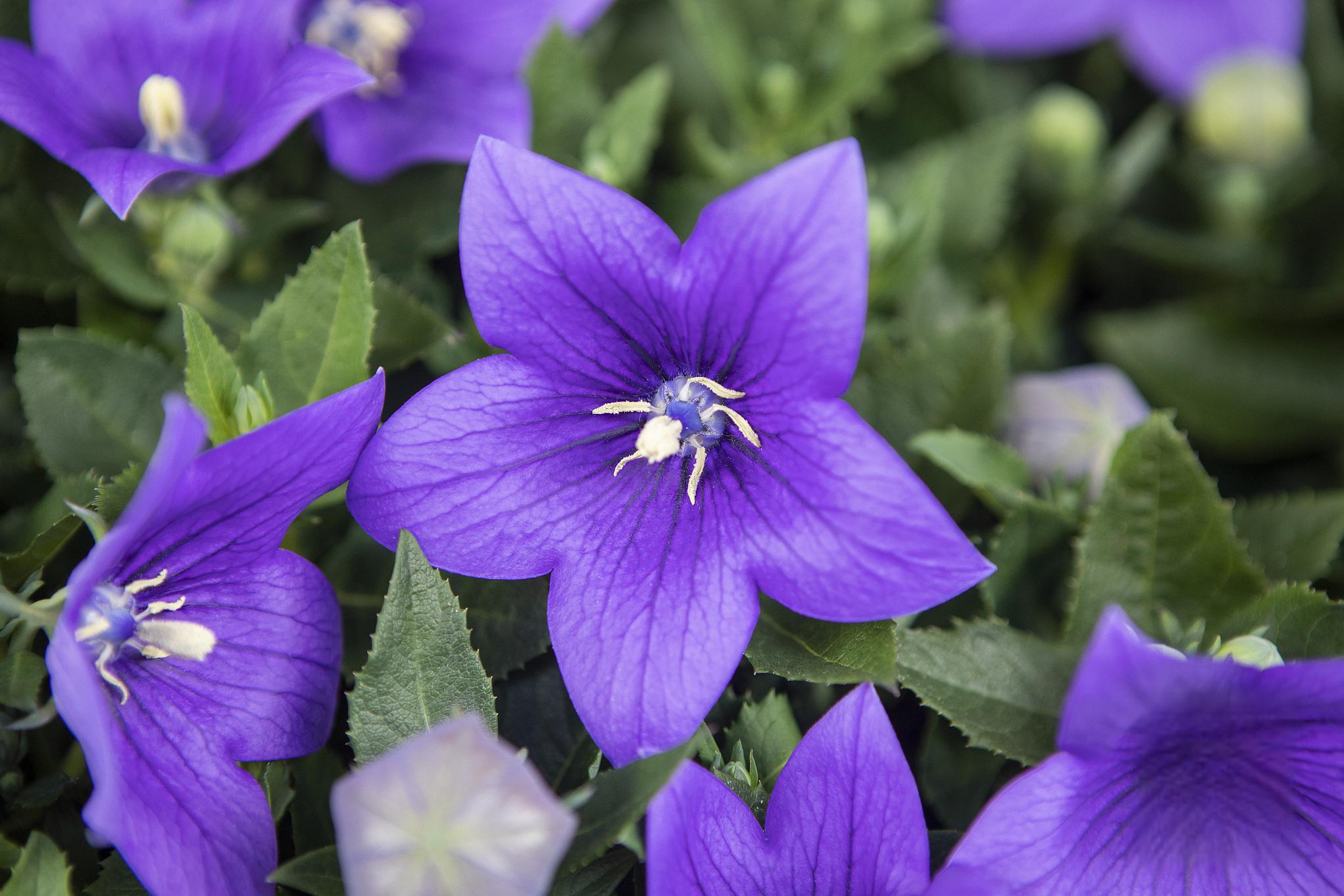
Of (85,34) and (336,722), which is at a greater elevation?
(85,34)

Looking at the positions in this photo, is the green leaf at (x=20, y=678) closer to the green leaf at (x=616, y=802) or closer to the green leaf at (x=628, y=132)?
the green leaf at (x=616, y=802)

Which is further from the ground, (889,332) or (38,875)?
(889,332)

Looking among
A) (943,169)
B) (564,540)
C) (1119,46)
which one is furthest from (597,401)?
(1119,46)

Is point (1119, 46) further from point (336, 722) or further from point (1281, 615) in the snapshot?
point (336, 722)

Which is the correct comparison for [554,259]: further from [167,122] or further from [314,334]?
[167,122]

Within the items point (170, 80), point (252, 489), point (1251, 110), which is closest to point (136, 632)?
point (252, 489)
